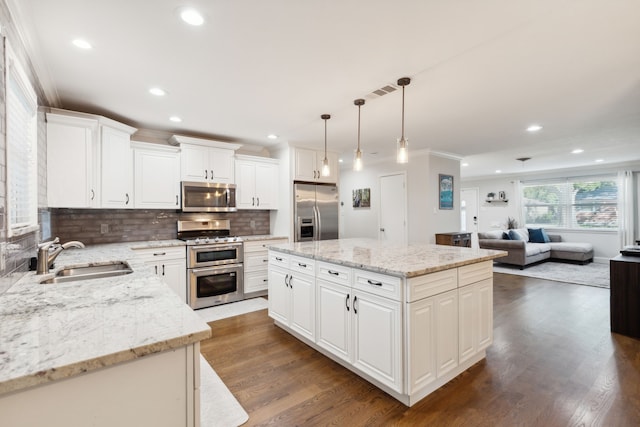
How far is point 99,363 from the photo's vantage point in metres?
0.78

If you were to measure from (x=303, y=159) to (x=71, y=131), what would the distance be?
9.55ft

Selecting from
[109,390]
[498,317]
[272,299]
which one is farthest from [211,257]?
[498,317]

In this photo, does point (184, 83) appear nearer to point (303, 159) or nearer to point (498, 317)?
point (303, 159)

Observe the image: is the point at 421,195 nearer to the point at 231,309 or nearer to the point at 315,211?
the point at 315,211

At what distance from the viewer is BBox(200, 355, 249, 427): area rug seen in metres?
1.79

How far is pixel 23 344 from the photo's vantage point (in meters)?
0.86

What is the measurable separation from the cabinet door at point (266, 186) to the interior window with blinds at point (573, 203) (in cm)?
753

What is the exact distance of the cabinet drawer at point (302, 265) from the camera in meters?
2.62

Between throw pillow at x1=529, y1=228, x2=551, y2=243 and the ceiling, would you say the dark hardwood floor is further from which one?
throw pillow at x1=529, y1=228, x2=551, y2=243

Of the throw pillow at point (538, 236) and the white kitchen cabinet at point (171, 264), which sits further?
the throw pillow at point (538, 236)

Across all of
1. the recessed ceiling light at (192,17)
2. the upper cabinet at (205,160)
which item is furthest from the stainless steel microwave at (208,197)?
the recessed ceiling light at (192,17)

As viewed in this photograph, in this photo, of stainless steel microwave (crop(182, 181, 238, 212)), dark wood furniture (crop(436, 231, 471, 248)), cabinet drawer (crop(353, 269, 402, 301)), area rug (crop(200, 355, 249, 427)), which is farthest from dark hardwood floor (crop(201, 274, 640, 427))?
dark wood furniture (crop(436, 231, 471, 248))

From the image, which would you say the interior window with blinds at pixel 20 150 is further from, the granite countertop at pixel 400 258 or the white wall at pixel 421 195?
the white wall at pixel 421 195

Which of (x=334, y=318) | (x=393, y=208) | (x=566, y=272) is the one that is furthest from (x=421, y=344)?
(x=566, y=272)
